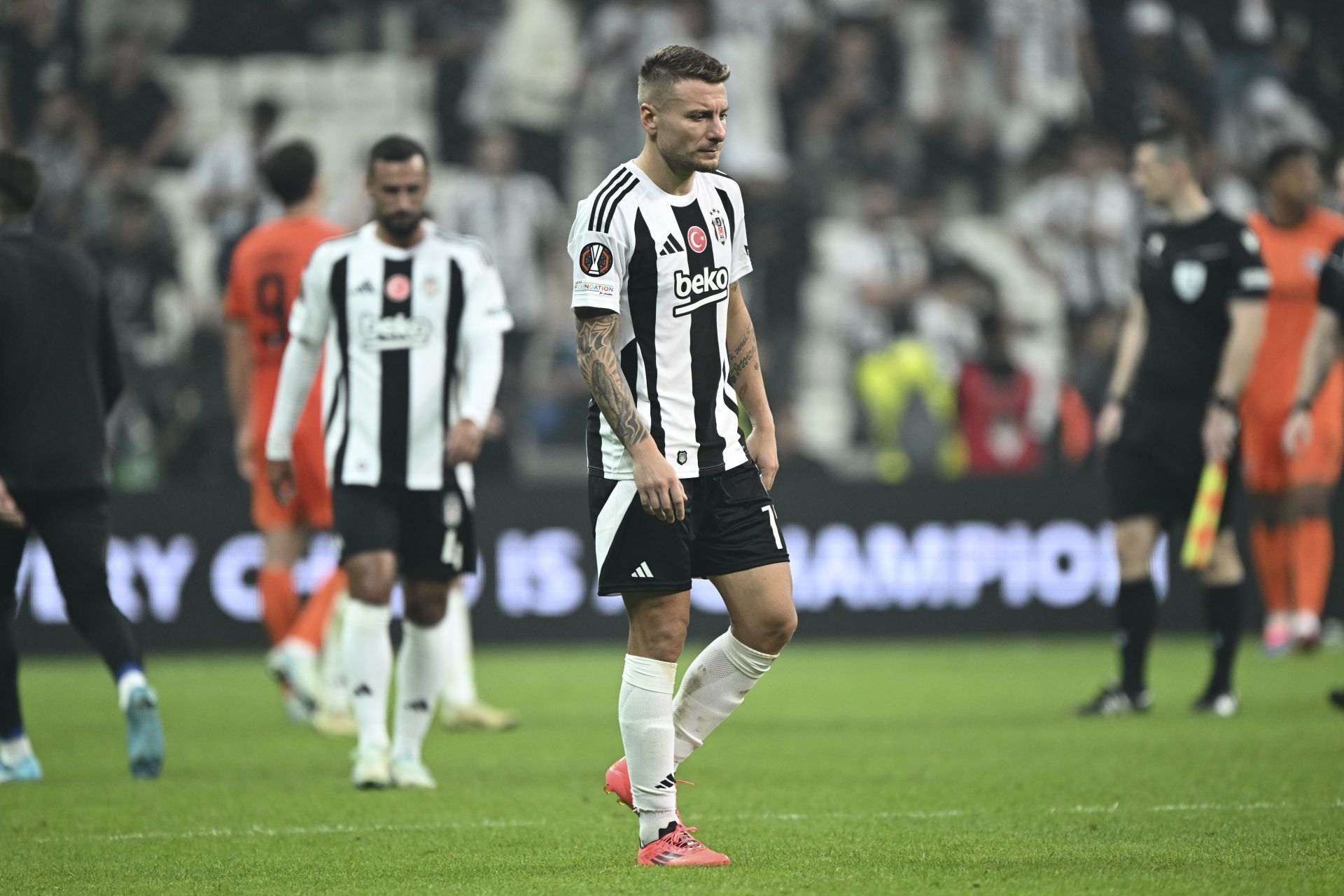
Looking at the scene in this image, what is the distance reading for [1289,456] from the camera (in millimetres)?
10742

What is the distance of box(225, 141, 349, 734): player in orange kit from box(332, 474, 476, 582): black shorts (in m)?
1.96

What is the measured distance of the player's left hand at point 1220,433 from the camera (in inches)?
305

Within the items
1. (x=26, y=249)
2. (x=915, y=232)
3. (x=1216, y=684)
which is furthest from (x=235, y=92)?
(x=1216, y=684)

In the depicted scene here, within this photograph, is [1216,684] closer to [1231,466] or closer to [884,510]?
[1231,466]

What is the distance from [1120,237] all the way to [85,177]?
364 inches

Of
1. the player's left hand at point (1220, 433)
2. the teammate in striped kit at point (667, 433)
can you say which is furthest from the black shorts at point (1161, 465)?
the teammate in striped kit at point (667, 433)

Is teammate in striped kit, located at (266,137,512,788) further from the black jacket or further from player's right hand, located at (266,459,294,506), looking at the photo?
the black jacket

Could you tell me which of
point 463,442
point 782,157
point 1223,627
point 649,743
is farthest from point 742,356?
point 782,157

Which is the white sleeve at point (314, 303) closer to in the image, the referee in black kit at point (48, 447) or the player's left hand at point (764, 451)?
the referee in black kit at point (48, 447)

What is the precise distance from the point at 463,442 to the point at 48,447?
1.53 metres

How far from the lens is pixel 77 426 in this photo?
6488 millimetres

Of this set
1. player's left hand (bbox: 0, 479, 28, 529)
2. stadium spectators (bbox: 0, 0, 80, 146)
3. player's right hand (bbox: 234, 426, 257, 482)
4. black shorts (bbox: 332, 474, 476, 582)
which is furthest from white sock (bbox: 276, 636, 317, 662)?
stadium spectators (bbox: 0, 0, 80, 146)

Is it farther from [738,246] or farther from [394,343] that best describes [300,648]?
[738,246]

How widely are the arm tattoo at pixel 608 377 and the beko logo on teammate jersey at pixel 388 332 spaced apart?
2004mm
